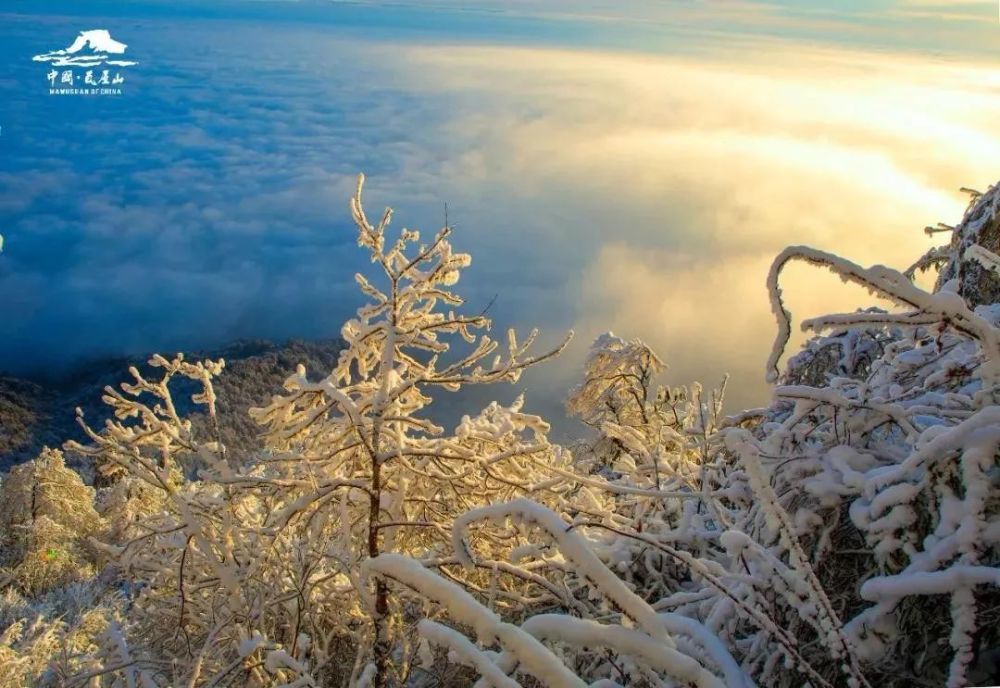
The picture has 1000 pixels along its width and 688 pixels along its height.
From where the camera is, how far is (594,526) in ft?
6.19

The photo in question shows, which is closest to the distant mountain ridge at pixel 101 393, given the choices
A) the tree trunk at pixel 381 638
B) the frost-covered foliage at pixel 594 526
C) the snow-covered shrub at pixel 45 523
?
the frost-covered foliage at pixel 594 526

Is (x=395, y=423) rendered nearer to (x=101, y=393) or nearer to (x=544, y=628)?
(x=544, y=628)

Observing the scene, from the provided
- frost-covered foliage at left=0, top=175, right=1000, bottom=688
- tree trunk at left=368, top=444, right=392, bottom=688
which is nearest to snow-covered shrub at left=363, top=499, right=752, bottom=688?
frost-covered foliage at left=0, top=175, right=1000, bottom=688

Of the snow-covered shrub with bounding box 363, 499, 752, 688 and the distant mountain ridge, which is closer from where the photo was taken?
the snow-covered shrub with bounding box 363, 499, 752, 688

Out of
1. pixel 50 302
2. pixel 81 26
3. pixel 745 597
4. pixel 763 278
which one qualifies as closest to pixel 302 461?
pixel 745 597

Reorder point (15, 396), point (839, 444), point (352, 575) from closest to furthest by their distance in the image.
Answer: point (839, 444) → point (352, 575) → point (15, 396)

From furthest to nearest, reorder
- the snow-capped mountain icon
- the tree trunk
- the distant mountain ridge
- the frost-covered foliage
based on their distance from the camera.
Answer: the distant mountain ridge → the snow-capped mountain icon → the tree trunk → the frost-covered foliage

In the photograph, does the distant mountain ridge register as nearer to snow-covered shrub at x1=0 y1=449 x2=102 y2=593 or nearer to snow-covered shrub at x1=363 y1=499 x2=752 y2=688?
snow-covered shrub at x1=0 y1=449 x2=102 y2=593

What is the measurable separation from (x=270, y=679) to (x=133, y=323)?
51584mm

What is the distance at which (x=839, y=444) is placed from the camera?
1.73m

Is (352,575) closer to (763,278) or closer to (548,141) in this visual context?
(763,278)

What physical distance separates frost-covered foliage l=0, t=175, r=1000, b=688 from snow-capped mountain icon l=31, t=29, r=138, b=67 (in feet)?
10.1

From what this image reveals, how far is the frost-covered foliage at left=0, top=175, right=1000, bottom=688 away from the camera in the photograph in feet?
4.10

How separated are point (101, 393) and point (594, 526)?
16291 millimetres
